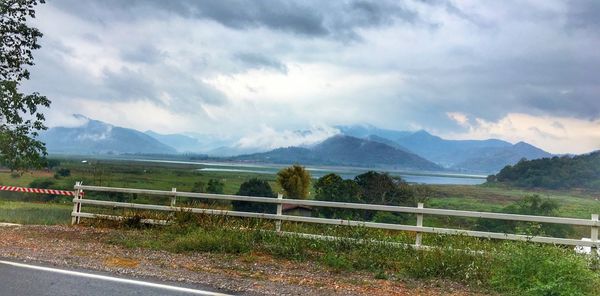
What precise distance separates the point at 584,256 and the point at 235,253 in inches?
239

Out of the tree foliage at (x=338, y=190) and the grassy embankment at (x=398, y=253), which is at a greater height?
the grassy embankment at (x=398, y=253)

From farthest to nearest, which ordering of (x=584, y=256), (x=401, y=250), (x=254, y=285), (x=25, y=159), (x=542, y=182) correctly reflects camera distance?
(x=542, y=182) < (x=25, y=159) < (x=401, y=250) < (x=584, y=256) < (x=254, y=285)

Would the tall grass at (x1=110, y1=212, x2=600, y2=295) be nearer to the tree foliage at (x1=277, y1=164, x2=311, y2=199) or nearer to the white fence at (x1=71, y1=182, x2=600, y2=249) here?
the white fence at (x1=71, y1=182, x2=600, y2=249)

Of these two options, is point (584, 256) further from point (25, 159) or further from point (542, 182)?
point (542, 182)

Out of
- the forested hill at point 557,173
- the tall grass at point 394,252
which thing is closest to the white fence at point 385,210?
the tall grass at point 394,252

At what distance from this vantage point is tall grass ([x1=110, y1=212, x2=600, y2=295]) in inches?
267

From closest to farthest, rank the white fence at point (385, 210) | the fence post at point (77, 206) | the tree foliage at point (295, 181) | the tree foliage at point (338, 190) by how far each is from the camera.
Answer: the white fence at point (385, 210), the fence post at point (77, 206), the tree foliage at point (338, 190), the tree foliage at point (295, 181)

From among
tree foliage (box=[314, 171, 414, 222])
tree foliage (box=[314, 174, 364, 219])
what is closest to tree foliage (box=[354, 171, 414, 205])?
tree foliage (box=[314, 171, 414, 222])

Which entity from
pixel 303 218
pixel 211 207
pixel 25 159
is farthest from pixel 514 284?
pixel 25 159

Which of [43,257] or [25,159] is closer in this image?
[43,257]

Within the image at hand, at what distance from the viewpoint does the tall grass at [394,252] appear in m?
6.78

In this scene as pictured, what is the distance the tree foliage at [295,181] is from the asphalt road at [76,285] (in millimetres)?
67371

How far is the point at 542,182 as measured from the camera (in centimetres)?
8288

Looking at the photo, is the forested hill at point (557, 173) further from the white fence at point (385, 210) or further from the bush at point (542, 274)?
the bush at point (542, 274)
